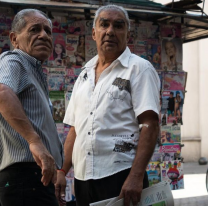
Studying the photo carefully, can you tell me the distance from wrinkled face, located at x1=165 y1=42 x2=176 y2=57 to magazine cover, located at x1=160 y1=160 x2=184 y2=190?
1330 mm

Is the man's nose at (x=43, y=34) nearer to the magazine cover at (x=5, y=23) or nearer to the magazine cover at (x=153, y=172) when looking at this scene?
the magazine cover at (x=5, y=23)

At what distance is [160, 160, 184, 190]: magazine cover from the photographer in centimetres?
574

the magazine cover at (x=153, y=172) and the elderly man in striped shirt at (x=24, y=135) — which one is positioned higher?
the elderly man in striped shirt at (x=24, y=135)

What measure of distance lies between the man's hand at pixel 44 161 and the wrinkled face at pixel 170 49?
3.95m

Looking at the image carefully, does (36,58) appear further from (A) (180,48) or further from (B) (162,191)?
(A) (180,48)

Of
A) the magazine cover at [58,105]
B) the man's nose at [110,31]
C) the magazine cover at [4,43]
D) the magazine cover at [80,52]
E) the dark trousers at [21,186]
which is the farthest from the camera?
the magazine cover at [80,52]

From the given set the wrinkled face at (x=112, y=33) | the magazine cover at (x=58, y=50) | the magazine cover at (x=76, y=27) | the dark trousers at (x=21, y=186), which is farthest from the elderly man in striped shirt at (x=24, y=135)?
the magazine cover at (x=76, y=27)

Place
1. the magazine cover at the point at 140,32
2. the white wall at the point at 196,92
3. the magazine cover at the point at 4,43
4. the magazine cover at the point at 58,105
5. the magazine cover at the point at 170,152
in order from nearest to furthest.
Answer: the magazine cover at the point at 4,43 < the magazine cover at the point at 58,105 < the magazine cover at the point at 140,32 < the magazine cover at the point at 170,152 < the white wall at the point at 196,92

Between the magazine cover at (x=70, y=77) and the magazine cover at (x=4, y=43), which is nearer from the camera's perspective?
the magazine cover at (x=4, y=43)

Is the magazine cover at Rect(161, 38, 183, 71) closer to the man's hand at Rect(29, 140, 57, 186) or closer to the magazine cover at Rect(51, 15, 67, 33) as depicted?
the magazine cover at Rect(51, 15, 67, 33)

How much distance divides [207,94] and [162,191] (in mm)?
10434

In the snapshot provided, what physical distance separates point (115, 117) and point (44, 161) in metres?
0.71

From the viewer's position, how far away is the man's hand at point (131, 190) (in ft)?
8.17

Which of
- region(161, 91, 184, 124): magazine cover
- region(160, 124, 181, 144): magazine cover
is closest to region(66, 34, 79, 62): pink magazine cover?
region(161, 91, 184, 124): magazine cover
